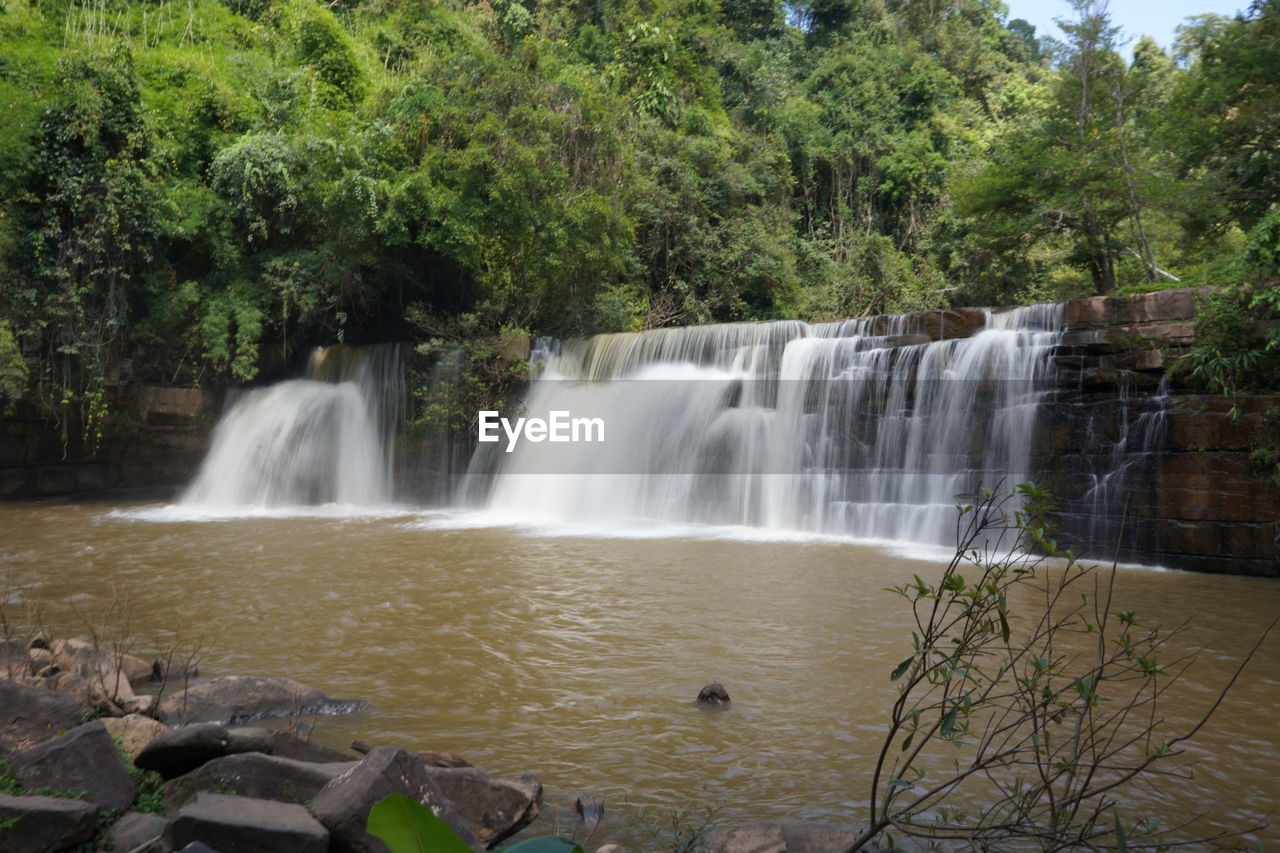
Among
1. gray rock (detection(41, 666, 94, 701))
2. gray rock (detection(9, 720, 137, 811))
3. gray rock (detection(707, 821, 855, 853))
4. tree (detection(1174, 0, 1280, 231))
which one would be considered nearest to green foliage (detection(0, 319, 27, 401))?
gray rock (detection(41, 666, 94, 701))

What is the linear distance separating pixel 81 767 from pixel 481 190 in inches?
555

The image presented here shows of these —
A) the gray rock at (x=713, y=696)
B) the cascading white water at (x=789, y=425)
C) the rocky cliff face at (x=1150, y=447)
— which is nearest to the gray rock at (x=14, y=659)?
the gray rock at (x=713, y=696)

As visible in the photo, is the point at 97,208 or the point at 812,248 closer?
the point at 97,208

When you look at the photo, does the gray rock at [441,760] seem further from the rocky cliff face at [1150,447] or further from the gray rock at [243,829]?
the rocky cliff face at [1150,447]

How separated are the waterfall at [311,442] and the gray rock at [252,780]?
45.5ft

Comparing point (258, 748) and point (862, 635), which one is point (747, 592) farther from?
point (258, 748)

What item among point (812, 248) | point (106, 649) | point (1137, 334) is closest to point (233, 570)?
point (106, 649)

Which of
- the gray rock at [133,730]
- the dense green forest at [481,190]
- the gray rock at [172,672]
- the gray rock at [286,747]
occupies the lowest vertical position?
the gray rock at [172,672]

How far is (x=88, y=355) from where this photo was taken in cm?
1558

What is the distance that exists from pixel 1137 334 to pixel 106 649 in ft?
37.5

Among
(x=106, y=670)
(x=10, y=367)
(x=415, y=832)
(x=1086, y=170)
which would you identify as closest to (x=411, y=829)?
(x=415, y=832)

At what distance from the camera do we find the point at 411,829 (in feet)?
3.65

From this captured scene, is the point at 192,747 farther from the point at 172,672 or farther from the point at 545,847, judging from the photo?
the point at 545,847

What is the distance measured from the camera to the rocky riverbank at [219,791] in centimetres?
290
